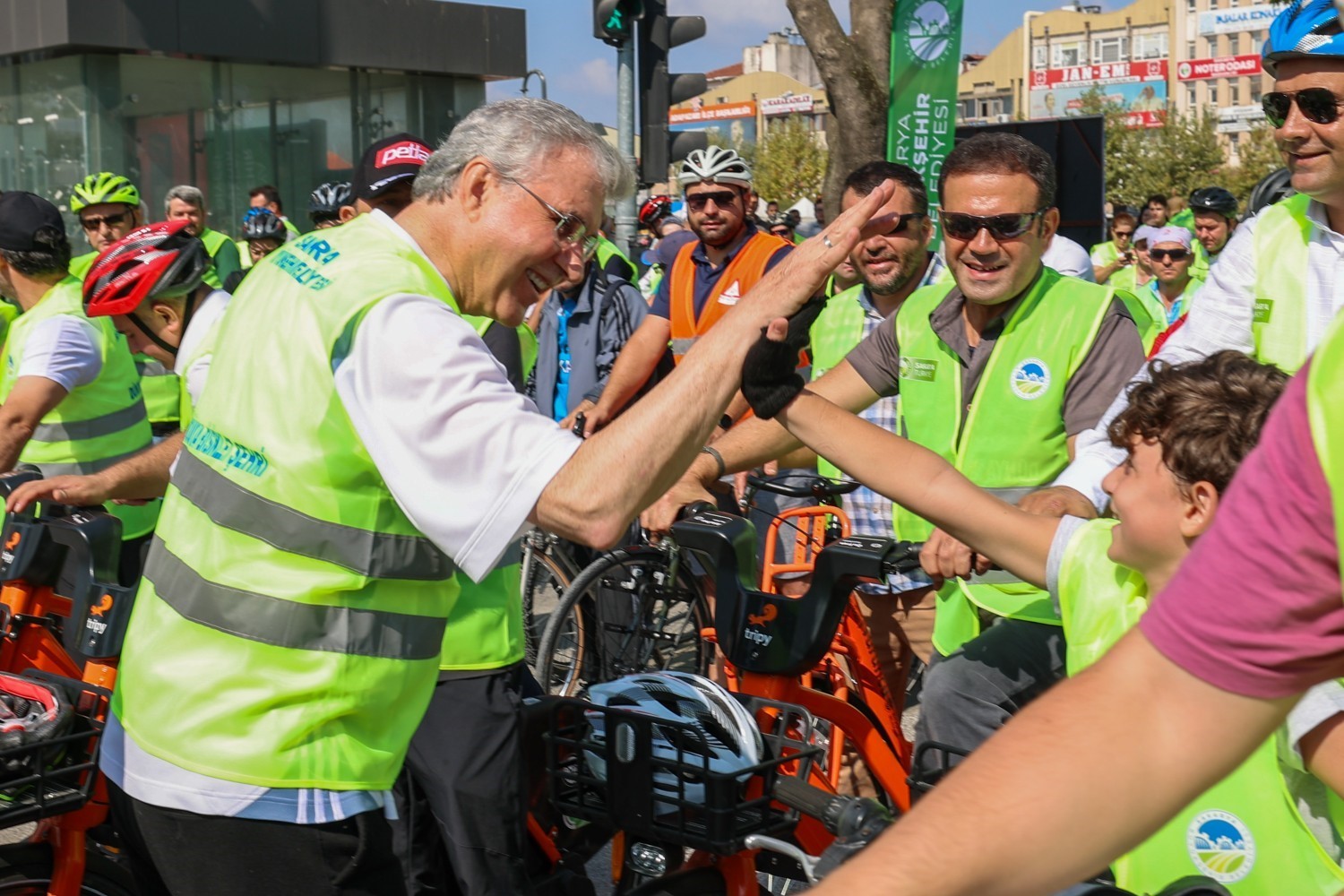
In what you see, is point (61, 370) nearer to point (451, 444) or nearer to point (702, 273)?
point (702, 273)

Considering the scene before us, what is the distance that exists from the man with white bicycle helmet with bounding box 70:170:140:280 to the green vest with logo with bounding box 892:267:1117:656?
641 centimetres

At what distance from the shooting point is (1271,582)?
1.16 meters

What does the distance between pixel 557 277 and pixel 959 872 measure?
1560mm

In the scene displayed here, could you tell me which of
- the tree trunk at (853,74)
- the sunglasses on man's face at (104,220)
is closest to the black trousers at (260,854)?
the sunglasses on man's face at (104,220)

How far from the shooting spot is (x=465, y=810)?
3312 mm

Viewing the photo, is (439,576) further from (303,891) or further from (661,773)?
(661,773)

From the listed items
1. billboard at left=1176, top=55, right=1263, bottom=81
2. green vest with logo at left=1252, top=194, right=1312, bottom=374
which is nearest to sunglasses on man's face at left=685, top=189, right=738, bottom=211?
green vest with logo at left=1252, top=194, right=1312, bottom=374

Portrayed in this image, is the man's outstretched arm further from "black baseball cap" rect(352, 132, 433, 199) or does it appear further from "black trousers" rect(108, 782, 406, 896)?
"black baseball cap" rect(352, 132, 433, 199)

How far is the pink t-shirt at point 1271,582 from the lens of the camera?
1.14 m

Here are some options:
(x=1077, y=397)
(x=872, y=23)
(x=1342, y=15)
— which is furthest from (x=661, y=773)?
(x=872, y=23)

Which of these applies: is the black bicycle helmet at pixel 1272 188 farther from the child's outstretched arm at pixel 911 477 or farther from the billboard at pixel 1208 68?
the billboard at pixel 1208 68

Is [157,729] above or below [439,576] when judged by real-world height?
below

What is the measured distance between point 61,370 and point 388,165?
4.97ft

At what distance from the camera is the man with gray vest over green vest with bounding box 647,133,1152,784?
A: 11.7ft
